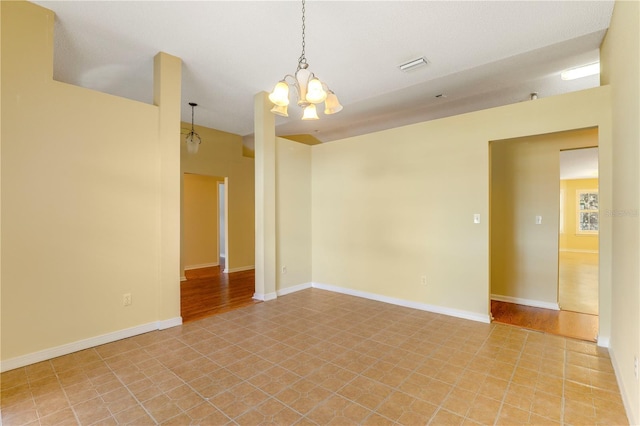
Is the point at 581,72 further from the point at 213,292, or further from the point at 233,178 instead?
the point at 233,178

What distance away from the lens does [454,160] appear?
147 inches

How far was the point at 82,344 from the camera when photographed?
2.76 meters

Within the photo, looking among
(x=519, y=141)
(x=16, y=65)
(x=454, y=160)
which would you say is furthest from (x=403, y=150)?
(x=16, y=65)

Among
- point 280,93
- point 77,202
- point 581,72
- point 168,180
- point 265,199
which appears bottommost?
point 77,202

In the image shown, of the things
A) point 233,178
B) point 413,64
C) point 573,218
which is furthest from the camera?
point 573,218

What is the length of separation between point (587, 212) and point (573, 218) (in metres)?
0.42

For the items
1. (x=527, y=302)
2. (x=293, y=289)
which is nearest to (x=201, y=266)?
(x=293, y=289)

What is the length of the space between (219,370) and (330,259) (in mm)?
2904

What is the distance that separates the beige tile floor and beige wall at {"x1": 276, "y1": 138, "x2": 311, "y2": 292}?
1585 mm

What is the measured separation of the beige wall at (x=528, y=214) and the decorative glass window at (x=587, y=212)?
813 cm

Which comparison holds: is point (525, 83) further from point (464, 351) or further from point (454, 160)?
point (464, 351)

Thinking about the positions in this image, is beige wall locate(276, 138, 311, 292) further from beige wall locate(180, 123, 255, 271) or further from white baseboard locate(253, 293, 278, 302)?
beige wall locate(180, 123, 255, 271)

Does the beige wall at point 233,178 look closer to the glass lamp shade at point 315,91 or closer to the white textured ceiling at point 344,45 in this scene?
the white textured ceiling at point 344,45

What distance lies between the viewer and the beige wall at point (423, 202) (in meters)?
3.20
